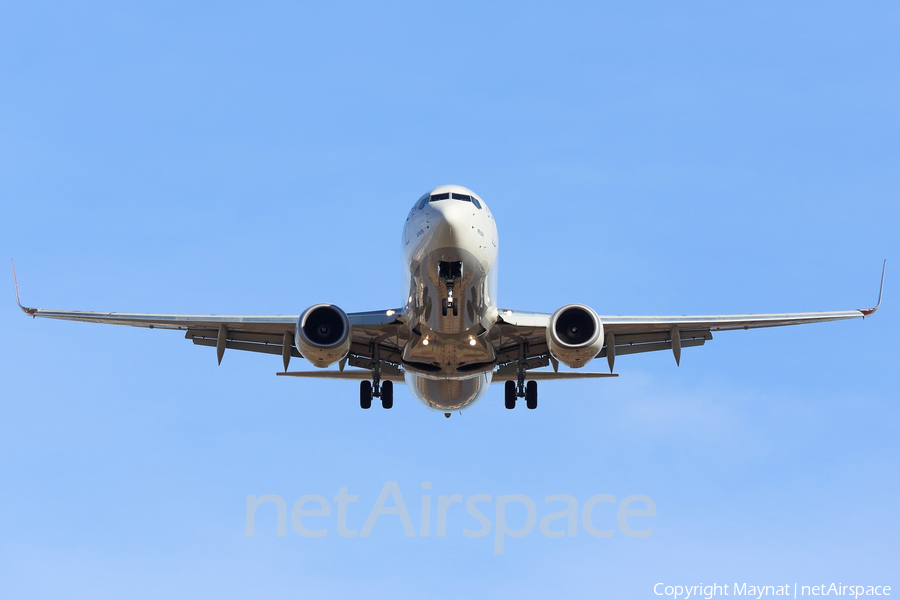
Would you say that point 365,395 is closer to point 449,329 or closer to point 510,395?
point 510,395

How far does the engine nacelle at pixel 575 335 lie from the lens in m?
24.8

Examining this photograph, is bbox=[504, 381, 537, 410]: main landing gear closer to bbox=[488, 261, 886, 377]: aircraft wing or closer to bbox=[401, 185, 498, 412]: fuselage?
bbox=[488, 261, 886, 377]: aircraft wing

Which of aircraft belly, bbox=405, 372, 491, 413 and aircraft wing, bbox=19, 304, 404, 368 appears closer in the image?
aircraft wing, bbox=19, 304, 404, 368

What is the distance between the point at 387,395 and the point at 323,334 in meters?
5.67

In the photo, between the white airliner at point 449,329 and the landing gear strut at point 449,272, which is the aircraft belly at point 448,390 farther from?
the landing gear strut at point 449,272

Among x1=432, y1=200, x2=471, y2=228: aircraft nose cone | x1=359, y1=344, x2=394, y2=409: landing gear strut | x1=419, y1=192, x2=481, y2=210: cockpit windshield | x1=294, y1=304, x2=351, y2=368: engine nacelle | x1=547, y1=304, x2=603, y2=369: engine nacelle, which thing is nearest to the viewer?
x1=432, y1=200, x2=471, y2=228: aircraft nose cone

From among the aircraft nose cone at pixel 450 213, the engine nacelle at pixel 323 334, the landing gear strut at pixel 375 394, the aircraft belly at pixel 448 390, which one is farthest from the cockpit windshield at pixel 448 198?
the landing gear strut at pixel 375 394

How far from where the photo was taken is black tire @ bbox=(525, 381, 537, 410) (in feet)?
100

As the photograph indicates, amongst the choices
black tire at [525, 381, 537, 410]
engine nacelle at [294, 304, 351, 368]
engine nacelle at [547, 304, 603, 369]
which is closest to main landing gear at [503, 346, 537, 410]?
black tire at [525, 381, 537, 410]

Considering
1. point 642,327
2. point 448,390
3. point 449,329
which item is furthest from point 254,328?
point 642,327

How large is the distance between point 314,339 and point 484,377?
6.39m

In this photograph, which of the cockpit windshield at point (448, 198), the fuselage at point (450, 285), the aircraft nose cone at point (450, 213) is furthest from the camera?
the cockpit windshield at point (448, 198)

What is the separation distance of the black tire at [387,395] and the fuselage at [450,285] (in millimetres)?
2001

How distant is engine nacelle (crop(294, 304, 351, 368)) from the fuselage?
1.89 meters
